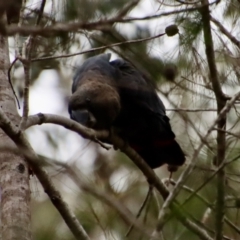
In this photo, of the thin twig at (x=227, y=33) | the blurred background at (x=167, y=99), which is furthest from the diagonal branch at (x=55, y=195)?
the thin twig at (x=227, y=33)

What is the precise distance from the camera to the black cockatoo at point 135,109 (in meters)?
3.50

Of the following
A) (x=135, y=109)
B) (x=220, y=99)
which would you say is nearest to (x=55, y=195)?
(x=220, y=99)

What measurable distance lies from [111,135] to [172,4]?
39.0 inches


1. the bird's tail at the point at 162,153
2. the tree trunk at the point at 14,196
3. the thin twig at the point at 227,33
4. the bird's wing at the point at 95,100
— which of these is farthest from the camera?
the bird's tail at the point at 162,153

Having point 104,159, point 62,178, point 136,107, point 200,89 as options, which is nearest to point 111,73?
point 136,107

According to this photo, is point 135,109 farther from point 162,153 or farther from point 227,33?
point 227,33

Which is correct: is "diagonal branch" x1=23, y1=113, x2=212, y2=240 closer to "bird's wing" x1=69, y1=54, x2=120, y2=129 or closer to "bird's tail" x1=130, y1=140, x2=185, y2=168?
"bird's wing" x1=69, y1=54, x2=120, y2=129

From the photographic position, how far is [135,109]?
11.8ft

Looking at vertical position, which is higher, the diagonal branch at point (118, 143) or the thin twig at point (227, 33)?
the thin twig at point (227, 33)

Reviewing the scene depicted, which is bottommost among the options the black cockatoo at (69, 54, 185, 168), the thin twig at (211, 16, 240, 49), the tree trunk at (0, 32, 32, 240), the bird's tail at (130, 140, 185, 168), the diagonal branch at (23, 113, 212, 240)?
the tree trunk at (0, 32, 32, 240)

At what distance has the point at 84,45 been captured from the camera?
10.6ft

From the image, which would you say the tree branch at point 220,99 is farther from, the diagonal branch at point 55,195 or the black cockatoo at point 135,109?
the black cockatoo at point 135,109

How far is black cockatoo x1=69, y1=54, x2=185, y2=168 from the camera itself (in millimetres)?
3496

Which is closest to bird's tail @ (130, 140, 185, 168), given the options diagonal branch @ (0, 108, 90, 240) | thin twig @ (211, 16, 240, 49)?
thin twig @ (211, 16, 240, 49)
